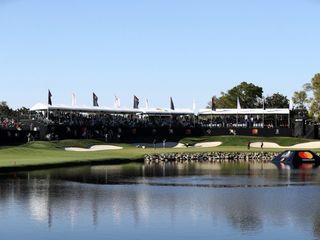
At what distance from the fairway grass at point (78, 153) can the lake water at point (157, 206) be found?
10.5 metres

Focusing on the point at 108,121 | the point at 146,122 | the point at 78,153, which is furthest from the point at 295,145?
the point at 78,153

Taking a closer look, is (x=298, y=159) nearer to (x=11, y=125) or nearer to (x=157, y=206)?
(x=157, y=206)

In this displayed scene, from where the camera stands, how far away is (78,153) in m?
78.8

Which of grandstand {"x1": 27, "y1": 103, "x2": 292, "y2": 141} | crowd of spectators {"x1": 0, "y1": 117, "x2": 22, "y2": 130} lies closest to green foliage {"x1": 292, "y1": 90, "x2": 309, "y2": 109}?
grandstand {"x1": 27, "y1": 103, "x2": 292, "y2": 141}

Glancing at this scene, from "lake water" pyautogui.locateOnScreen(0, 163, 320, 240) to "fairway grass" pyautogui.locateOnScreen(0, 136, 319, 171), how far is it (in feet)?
34.5

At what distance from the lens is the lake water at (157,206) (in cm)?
2638

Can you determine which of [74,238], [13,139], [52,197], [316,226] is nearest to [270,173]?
[52,197]

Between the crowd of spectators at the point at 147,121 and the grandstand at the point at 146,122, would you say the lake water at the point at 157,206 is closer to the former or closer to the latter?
the grandstand at the point at 146,122

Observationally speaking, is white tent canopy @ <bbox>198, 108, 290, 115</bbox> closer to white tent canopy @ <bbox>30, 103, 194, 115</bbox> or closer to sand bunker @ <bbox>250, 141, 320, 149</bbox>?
white tent canopy @ <bbox>30, 103, 194, 115</bbox>

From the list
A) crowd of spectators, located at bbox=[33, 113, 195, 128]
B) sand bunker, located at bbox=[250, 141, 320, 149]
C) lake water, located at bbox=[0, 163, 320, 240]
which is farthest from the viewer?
crowd of spectators, located at bbox=[33, 113, 195, 128]

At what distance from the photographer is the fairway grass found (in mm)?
62875

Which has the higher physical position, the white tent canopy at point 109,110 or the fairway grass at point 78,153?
the white tent canopy at point 109,110

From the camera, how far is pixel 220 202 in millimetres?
35031

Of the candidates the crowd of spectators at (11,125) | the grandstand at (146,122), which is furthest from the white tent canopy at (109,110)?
the crowd of spectators at (11,125)
